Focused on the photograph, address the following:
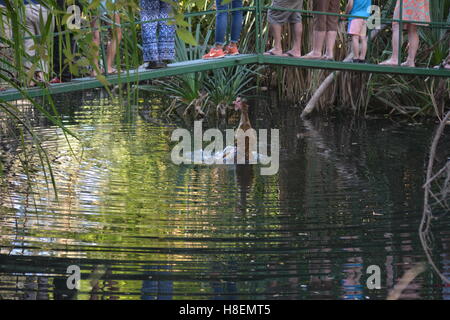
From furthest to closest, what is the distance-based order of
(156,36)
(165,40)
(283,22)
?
(283,22)
(165,40)
(156,36)

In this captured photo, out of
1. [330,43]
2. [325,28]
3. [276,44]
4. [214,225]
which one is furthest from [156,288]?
[325,28]

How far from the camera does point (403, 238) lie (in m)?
6.36

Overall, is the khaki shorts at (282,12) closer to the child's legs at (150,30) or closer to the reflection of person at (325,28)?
the reflection of person at (325,28)

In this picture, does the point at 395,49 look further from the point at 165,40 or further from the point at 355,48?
the point at 165,40

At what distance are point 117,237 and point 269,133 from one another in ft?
20.6

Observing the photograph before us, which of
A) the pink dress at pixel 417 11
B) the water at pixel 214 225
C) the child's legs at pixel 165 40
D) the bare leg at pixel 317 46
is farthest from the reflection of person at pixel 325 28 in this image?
the child's legs at pixel 165 40

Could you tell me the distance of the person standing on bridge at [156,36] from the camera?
29.4 feet

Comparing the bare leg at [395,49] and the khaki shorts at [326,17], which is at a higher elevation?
the khaki shorts at [326,17]

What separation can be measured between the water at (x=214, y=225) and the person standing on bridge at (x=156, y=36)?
3.84 ft

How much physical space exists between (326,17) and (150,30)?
249 cm

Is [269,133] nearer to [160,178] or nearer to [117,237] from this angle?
[160,178]

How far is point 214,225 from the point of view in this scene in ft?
22.3

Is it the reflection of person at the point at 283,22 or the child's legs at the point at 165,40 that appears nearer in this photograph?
the child's legs at the point at 165,40

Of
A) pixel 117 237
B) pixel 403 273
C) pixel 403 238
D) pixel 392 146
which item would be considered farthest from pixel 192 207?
pixel 392 146
